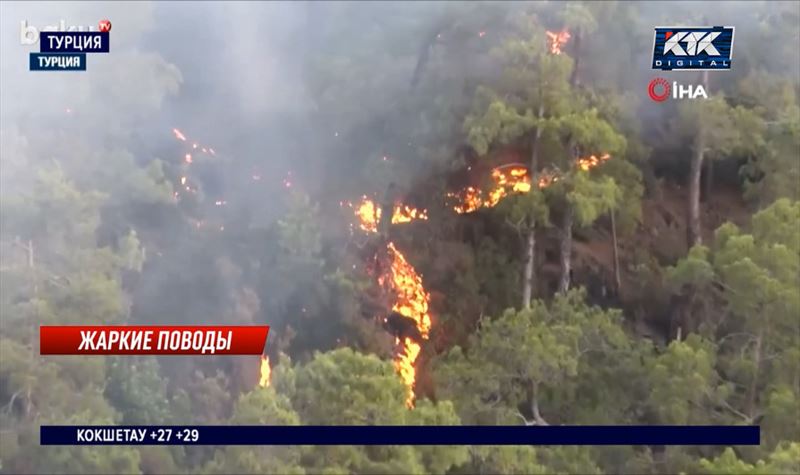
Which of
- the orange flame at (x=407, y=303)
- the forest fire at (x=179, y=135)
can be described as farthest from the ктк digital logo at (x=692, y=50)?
the forest fire at (x=179, y=135)

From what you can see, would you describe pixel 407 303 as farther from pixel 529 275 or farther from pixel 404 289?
pixel 529 275

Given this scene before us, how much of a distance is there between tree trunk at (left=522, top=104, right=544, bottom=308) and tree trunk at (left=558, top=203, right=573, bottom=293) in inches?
2.3

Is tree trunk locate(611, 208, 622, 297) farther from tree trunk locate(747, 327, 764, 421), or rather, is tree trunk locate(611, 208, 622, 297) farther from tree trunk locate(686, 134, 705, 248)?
tree trunk locate(747, 327, 764, 421)

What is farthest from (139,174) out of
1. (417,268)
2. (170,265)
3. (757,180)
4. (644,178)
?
(757,180)

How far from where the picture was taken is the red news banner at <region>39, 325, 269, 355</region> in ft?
6.12

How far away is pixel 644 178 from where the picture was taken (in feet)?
6.36

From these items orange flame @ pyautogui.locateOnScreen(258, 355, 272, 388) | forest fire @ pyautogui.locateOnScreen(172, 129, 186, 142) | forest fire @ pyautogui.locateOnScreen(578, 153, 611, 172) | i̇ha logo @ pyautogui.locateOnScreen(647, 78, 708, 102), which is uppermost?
i̇ha logo @ pyautogui.locateOnScreen(647, 78, 708, 102)

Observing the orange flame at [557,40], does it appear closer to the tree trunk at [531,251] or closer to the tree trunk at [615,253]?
the tree trunk at [531,251]

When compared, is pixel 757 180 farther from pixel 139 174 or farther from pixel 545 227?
pixel 139 174

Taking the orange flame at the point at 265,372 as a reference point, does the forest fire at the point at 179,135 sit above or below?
above

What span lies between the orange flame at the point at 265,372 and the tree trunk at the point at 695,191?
3.02 feet

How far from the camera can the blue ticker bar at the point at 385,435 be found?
1860 mm
